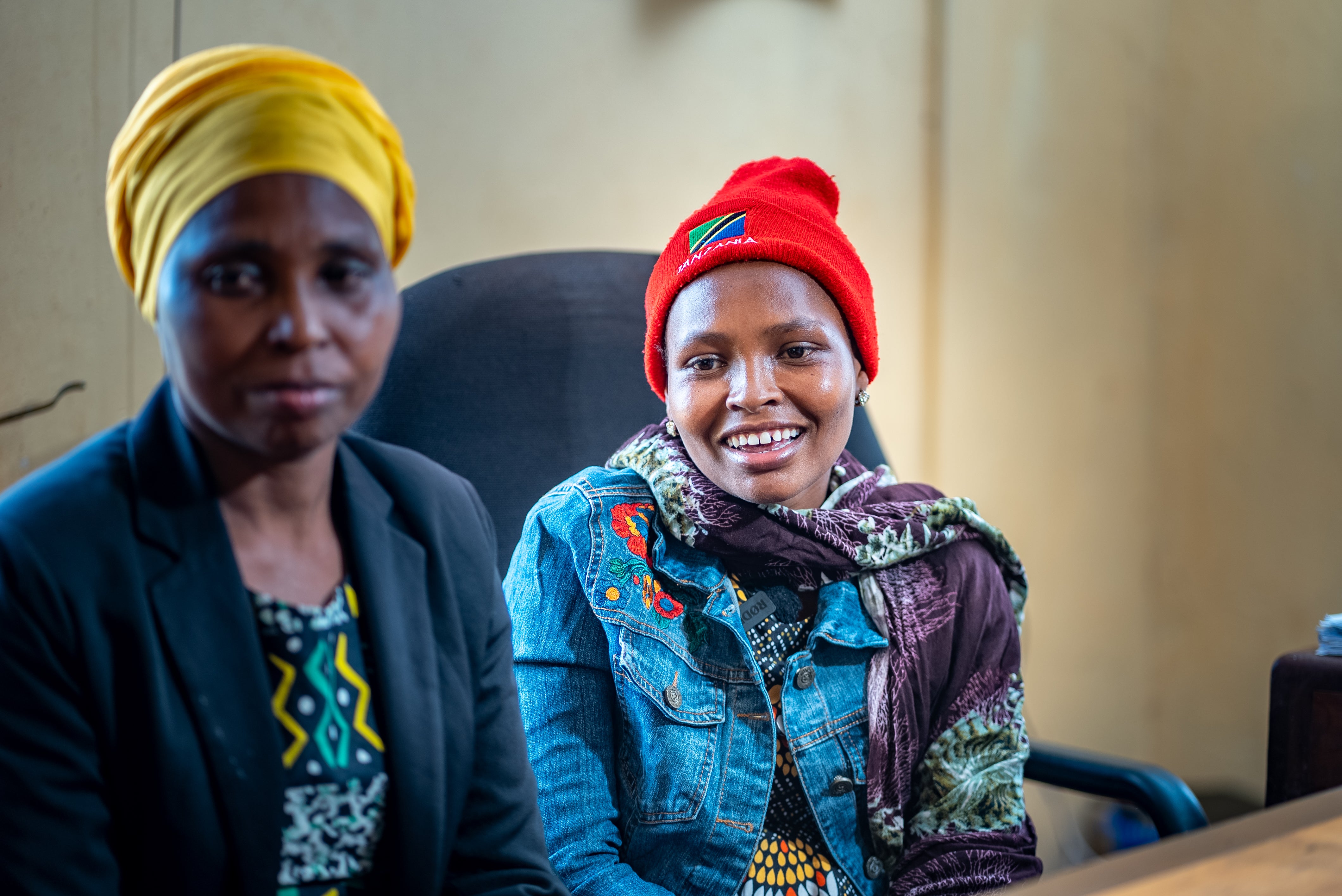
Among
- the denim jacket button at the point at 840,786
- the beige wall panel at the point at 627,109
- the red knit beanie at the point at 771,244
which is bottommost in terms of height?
the denim jacket button at the point at 840,786

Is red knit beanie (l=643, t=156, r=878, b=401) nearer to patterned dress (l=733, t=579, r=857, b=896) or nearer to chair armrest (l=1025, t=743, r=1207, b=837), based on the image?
patterned dress (l=733, t=579, r=857, b=896)

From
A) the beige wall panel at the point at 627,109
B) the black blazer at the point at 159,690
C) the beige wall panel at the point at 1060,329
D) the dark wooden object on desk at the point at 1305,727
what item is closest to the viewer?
the black blazer at the point at 159,690

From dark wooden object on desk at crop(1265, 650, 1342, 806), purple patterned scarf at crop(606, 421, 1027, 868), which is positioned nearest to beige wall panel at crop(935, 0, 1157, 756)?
dark wooden object on desk at crop(1265, 650, 1342, 806)

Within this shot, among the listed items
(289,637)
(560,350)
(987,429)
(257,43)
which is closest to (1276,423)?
(987,429)

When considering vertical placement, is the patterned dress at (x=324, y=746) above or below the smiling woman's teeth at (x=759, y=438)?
below

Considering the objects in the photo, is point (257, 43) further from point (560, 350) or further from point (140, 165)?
point (140, 165)

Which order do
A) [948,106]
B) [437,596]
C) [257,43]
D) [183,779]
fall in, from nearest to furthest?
[183,779] → [437,596] → [257,43] → [948,106]

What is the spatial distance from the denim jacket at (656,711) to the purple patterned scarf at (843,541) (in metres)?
0.02

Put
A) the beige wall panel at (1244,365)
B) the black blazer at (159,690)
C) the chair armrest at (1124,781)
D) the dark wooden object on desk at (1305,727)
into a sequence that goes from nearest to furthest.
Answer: the black blazer at (159,690) < the chair armrest at (1124,781) < the dark wooden object on desk at (1305,727) < the beige wall panel at (1244,365)

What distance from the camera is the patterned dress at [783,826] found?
3.24ft

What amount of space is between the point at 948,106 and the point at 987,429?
2.19 feet

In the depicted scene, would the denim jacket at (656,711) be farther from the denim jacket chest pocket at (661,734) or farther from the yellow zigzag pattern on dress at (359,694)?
the yellow zigzag pattern on dress at (359,694)

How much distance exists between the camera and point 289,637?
0.61m

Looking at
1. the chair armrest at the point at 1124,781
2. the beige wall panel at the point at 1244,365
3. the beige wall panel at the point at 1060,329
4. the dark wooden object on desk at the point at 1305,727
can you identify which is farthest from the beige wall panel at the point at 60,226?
the beige wall panel at the point at 1244,365
